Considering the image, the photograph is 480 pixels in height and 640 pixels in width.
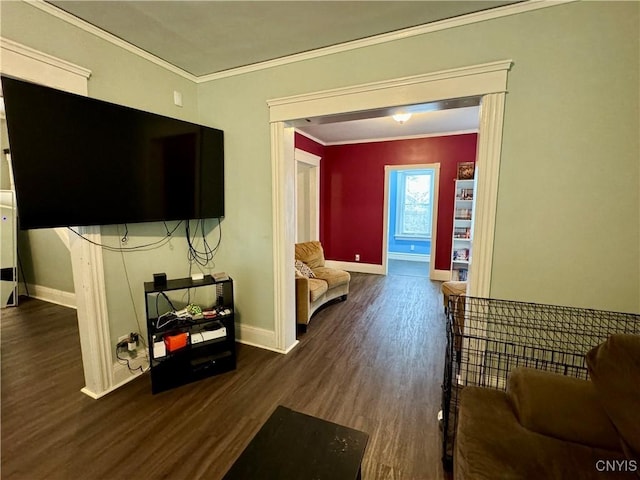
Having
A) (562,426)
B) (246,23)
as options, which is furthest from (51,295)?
(562,426)

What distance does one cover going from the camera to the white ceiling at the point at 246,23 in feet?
5.59

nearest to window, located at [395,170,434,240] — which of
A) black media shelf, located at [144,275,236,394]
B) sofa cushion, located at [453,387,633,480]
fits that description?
black media shelf, located at [144,275,236,394]

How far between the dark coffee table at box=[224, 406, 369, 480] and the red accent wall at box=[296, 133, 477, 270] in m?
4.47

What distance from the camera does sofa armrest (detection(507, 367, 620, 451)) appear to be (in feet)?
3.62

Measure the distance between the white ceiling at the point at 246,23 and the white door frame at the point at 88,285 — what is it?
0.38 metres

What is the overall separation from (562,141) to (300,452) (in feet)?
7.18

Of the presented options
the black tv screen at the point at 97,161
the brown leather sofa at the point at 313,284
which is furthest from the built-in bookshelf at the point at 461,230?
the black tv screen at the point at 97,161

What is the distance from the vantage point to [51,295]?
3.95m

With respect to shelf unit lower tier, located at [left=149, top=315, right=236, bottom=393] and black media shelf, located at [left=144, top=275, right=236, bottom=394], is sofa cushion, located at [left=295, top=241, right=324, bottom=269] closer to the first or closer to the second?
black media shelf, located at [left=144, top=275, right=236, bottom=394]

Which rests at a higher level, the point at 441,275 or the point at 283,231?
the point at 283,231

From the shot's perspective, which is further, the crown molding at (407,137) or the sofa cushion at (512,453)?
the crown molding at (407,137)

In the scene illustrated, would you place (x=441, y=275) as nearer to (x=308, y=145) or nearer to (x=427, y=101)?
(x=308, y=145)

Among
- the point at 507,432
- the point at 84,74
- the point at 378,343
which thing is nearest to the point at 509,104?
the point at 507,432

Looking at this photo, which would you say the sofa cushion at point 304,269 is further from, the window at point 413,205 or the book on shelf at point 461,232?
the window at point 413,205
